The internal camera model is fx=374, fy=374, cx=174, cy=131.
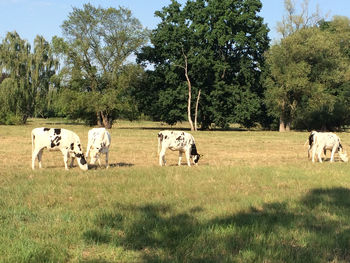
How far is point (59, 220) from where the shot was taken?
6.36 meters

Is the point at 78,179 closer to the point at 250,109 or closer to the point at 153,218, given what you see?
the point at 153,218

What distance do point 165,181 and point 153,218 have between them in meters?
3.95

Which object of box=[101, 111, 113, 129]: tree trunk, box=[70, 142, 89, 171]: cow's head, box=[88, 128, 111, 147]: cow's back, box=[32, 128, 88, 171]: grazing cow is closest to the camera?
box=[70, 142, 89, 171]: cow's head

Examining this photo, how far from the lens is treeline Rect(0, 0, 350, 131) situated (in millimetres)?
52688

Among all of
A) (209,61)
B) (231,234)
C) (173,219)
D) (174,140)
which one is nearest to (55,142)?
(174,140)

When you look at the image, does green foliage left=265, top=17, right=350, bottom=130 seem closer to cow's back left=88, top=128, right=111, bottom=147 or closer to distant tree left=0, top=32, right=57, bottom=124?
distant tree left=0, top=32, right=57, bottom=124

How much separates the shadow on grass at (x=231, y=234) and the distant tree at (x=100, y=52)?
50.8 metres

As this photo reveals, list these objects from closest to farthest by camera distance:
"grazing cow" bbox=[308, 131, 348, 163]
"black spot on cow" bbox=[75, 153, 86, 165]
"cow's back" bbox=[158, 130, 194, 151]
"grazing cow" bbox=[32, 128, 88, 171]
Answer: "black spot on cow" bbox=[75, 153, 86, 165], "grazing cow" bbox=[32, 128, 88, 171], "cow's back" bbox=[158, 130, 194, 151], "grazing cow" bbox=[308, 131, 348, 163]

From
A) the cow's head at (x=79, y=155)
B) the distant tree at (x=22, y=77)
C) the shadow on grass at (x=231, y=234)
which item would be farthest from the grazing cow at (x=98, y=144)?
the distant tree at (x=22, y=77)

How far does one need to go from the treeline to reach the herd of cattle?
3343cm

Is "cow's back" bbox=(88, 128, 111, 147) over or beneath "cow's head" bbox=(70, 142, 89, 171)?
over

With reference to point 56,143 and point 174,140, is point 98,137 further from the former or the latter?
point 174,140

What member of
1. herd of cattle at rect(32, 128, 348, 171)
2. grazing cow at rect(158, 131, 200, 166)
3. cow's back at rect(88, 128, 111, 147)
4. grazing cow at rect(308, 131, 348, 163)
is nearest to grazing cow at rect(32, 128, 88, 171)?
herd of cattle at rect(32, 128, 348, 171)

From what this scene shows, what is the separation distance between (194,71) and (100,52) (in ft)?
50.2
